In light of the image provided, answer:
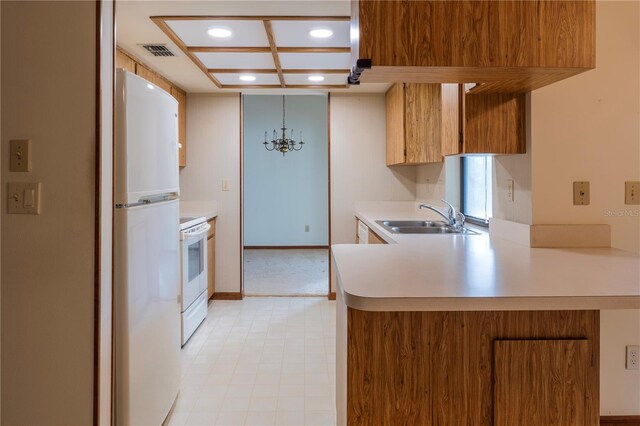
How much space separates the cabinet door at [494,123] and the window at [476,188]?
0.91m

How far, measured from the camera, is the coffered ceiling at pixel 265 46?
2.51 metres

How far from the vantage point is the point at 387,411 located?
1.32 metres

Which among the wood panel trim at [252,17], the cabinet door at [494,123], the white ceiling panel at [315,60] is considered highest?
the white ceiling panel at [315,60]

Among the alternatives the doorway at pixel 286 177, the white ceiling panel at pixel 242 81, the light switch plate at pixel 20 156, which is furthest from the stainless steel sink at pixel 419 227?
the doorway at pixel 286 177

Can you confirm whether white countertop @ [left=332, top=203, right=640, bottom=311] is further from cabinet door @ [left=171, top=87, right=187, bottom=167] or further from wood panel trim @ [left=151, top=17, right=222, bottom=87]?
cabinet door @ [left=171, top=87, right=187, bottom=167]

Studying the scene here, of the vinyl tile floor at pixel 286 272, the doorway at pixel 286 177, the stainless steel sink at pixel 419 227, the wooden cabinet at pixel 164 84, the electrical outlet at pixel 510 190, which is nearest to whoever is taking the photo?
the electrical outlet at pixel 510 190

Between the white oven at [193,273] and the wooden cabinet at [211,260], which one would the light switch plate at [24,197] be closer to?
the white oven at [193,273]

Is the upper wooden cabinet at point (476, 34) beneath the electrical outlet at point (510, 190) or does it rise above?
above

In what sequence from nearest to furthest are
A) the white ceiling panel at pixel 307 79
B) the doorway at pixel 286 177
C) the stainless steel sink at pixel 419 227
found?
1. the stainless steel sink at pixel 419 227
2. the white ceiling panel at pixel 307 79
3. the doorway at pixel 286 177

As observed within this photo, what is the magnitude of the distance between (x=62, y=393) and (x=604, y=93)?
2437 mm

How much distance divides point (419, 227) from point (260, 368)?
1.49 metres

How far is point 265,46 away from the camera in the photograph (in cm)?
294

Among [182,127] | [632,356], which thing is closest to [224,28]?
[182,127]

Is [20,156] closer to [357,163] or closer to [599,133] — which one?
[599,133]
